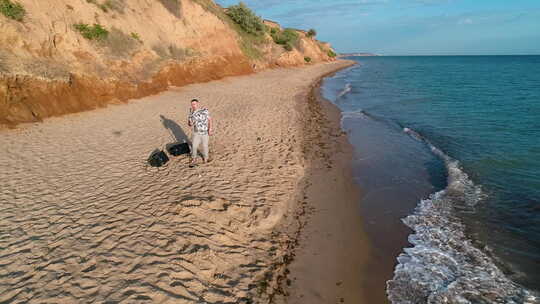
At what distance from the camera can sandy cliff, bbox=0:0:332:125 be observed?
11.2 m

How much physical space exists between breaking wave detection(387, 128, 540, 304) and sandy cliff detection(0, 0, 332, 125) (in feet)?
46.9

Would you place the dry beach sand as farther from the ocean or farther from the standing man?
the ocean

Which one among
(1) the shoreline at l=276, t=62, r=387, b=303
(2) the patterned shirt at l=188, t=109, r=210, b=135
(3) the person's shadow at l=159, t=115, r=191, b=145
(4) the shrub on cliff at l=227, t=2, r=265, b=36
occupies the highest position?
(4) the shrub on cliff at l=227, t=2, r=265, b=36

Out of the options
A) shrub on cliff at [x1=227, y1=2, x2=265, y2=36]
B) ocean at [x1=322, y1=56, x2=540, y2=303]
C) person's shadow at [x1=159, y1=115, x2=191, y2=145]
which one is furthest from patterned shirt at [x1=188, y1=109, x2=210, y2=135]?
shrub on cliff at [x1=227, y1=2, x2=265, y2=36]

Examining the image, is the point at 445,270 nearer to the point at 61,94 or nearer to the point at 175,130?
the point at 175,130

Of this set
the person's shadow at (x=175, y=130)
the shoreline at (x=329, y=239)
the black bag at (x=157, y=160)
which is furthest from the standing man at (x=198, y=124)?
the shoreline at (x=329, y=239)

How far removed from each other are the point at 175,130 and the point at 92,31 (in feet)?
30.0

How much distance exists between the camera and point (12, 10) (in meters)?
11.7

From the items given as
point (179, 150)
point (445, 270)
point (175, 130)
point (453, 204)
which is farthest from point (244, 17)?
point (445, 270)

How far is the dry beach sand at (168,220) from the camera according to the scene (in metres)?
3.96

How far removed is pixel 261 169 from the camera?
312 inches

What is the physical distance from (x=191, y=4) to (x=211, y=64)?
18.9ft

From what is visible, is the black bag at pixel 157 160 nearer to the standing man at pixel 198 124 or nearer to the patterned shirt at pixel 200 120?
the standing man at pixel 198 124

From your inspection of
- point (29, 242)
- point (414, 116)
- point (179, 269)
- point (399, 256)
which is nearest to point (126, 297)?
point (179, 269)
